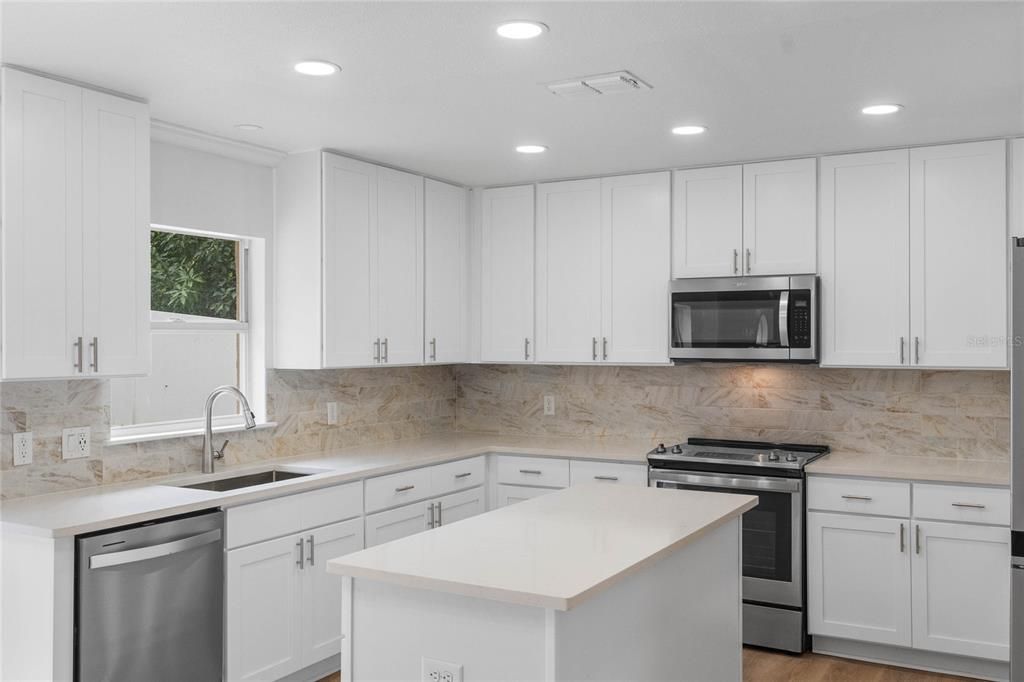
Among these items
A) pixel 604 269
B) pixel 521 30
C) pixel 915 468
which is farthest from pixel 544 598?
pixel 604 269

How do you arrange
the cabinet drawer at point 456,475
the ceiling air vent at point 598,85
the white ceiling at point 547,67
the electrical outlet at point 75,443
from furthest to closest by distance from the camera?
the cabinet drawer at point 456,475 < the electrical outlet at point 75,443 < the ceiling air vent at point 598,85 < the white ceiling at point 547,67

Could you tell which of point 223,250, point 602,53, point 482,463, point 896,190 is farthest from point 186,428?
point 896,190

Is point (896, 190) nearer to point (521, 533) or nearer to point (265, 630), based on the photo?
point (521, 533)

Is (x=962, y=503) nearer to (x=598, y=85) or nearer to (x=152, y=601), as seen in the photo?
(x=598, y=85)

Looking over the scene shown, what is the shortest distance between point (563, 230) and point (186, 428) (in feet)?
7.33

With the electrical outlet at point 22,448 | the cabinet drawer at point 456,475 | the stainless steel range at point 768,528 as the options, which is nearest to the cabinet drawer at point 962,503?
the stainless steel range at point 768,528

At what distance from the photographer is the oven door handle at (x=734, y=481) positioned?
403 cm

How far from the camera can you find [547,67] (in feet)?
9.36

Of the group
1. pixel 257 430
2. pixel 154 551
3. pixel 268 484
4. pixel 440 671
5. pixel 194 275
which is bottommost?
pixel 440 671

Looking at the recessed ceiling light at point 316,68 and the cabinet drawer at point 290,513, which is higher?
the recessed ceiling light at point 316,68

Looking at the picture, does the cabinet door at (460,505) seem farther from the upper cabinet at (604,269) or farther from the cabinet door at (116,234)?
the cabinet door at (116,234)

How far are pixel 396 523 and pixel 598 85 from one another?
2190 mm

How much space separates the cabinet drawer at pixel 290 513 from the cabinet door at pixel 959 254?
2.67m

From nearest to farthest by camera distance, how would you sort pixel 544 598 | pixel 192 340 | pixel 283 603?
pixel 544 598 < pixel 283 603 < pixel 192 340
